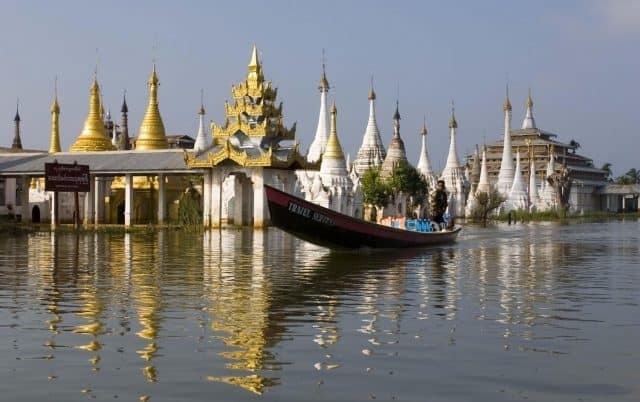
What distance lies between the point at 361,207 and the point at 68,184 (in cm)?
2114

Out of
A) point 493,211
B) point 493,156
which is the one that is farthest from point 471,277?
point 493,156

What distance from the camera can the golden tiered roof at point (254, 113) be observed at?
4516 cm

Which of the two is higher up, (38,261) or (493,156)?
(493,156)

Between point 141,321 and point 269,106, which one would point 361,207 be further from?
point 141,321

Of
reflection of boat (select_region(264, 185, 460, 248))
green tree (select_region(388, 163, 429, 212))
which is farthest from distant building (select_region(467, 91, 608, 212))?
reflection of boat (select_region(264, 185, 460, 248))

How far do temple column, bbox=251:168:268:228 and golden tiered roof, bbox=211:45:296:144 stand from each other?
2.00 meters

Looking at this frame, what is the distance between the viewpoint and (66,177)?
137ft

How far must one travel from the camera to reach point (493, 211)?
3204 inches

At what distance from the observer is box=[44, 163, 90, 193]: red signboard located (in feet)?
134

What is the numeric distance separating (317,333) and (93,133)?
2008 inches

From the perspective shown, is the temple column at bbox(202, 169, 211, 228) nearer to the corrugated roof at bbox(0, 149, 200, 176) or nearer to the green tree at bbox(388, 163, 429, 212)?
the corrugated roof at bbox(0, 149, 200, 176)

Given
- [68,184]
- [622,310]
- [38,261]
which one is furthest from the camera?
[68,184]

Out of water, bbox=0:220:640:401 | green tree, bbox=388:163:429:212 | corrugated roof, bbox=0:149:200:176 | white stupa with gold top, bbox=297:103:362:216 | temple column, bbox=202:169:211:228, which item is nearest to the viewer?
water, bbox=0:220:640:401

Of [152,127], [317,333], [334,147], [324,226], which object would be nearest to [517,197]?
[334,147]
